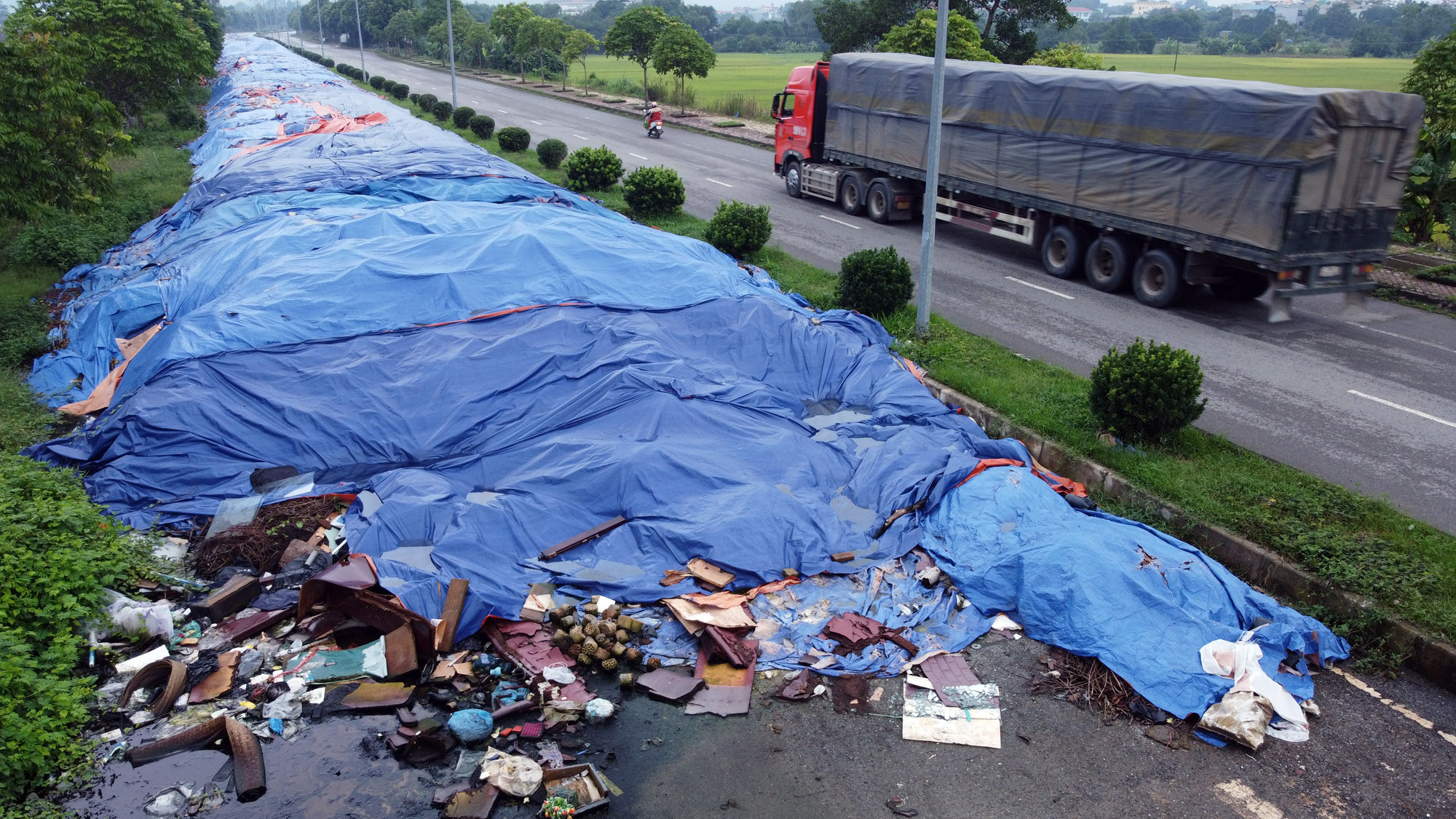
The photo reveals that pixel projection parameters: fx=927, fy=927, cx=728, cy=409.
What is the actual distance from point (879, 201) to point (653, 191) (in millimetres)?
5150

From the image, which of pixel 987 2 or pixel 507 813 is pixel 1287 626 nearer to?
pixel 507 813

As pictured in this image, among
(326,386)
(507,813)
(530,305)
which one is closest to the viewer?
(507,813)

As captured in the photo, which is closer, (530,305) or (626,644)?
(626,644)

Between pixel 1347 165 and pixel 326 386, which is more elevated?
pixel 1347 165

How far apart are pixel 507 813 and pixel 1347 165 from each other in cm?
1326

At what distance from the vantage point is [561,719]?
6.02 m

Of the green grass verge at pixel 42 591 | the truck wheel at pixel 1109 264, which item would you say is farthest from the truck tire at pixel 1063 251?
the green grass verge at pixel 42 591

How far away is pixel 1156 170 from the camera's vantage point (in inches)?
558

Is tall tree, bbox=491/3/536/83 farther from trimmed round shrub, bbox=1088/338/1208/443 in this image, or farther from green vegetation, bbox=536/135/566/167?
trimmed round shrub, bbox=1088/338/1208/443

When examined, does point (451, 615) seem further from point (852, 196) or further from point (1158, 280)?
point (852, 196)

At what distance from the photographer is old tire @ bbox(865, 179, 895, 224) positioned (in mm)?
20312

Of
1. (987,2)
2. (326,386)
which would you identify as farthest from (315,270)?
(987,2)

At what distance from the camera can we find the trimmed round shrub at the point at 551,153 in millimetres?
24781

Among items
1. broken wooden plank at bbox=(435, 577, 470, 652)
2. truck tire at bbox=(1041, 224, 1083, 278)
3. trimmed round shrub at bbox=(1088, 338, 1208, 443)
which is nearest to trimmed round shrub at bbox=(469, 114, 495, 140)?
truck tire at bbox=(1041, 224, 1083, 278)
